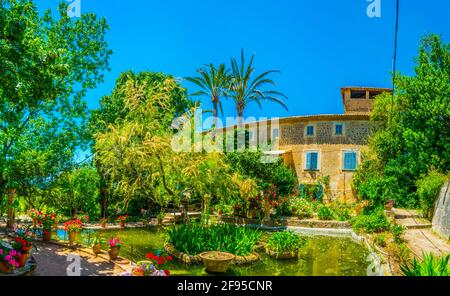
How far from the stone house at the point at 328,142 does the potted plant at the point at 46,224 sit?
18.6 meters

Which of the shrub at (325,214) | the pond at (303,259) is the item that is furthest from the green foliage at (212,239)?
the shrub at (325,214)

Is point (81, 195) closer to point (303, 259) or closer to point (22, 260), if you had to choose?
point (22, 260)

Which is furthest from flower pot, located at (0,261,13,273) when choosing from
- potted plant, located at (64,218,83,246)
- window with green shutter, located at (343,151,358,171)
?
window with green shutter, located at (343,151,358,171)

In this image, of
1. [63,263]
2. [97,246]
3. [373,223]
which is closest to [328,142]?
[373,223]

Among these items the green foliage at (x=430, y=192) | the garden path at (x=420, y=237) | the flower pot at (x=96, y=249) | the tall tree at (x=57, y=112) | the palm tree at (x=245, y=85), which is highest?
the palm tree at (x=245, y=85)

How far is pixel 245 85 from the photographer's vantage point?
32281 millimetres

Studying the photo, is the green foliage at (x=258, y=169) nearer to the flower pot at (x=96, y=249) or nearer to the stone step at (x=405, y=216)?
the stone step at (x=405, y=216)

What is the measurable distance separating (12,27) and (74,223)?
691 centimetres

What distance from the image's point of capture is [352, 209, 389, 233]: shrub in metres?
16.9

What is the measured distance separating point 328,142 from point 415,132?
8.24 metres

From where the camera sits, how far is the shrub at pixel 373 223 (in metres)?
16.9

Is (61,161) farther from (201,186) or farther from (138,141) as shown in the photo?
(201,186)

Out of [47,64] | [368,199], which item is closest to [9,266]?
[47,64]
